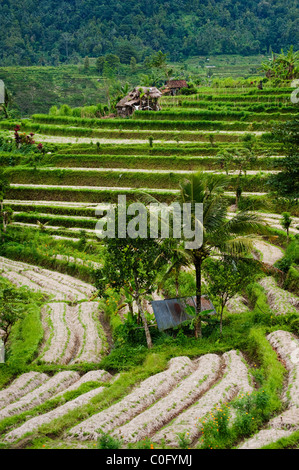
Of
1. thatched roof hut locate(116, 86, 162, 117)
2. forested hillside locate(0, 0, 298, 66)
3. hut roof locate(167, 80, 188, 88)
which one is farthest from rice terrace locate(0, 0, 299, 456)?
forested hillside locate(0, 0, 298, 66)

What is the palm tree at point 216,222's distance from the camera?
15.9 meters

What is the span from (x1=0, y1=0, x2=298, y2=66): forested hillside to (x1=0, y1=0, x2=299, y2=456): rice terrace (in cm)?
7937

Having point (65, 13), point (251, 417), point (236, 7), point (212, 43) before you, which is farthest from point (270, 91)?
point (65, 13)

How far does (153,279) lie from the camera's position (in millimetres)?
17094

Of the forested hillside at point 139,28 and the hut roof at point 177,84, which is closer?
the hut roof at point 177,84

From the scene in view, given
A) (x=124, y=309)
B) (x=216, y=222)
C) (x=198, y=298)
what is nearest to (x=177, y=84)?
(x=124, y=309)

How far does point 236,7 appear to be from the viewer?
511 feet

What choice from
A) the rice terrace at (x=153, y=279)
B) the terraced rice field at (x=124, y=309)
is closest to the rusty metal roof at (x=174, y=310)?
the rice terrace at (x=153, y=279)

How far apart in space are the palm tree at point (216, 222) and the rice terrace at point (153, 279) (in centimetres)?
5

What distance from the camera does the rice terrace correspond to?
38.3 ft

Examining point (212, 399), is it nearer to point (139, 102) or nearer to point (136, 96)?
point (139, 102)

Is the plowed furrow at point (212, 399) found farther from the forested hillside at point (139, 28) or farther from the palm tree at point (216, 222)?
the forested hillside at point (139, 28)

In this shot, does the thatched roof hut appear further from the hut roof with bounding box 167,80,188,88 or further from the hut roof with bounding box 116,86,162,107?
the hut roof with bounding box 167,80,188,88

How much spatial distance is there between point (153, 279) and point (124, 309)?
19.1 feet
